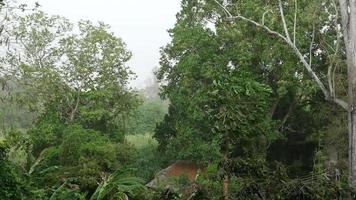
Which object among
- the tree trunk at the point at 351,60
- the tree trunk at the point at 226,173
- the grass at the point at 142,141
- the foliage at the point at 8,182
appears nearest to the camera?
the tree trunk at the point at 226,173

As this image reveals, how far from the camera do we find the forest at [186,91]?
13172 millimetres

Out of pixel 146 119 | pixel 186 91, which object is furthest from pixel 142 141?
pixel 186 91

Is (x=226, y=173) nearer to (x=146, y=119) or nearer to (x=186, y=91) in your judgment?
(x=186, y=91)

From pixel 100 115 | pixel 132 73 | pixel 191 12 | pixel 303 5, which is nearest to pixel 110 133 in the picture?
pixel 100 115

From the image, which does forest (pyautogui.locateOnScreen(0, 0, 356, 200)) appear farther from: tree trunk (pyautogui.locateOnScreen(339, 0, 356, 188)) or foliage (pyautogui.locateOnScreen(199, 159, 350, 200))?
foliage (pyautogui.locateOnScreen(199, 159, 350, 200))

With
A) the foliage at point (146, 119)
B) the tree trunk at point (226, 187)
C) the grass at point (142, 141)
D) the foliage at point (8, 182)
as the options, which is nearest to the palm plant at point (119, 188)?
the foliage at point (8, 182)

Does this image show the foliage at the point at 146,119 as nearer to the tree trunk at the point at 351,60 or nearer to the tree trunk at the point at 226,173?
the tree trunk at the point at 351,60

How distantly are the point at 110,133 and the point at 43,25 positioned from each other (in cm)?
554

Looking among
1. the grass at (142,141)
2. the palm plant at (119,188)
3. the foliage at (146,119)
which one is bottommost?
the palm plant at (119,188)

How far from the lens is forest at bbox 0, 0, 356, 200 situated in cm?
1317

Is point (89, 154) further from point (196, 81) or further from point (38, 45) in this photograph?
point (38, 45)

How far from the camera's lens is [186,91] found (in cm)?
2031

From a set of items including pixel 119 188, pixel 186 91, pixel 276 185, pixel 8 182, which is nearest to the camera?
pixel 276 185

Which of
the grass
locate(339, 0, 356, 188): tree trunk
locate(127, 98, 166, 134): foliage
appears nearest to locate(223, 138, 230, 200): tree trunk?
locate(339, 0, 356, 188): tree trunk
